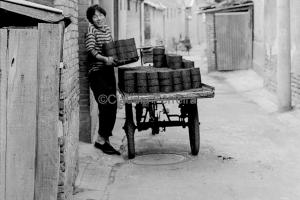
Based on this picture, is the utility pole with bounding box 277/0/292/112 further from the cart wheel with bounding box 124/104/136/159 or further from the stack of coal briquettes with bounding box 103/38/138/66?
the cart wheel with bounding box 124/104/136/159

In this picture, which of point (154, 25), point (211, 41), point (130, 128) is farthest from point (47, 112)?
point (154, 25)

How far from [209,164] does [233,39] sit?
1367 centimetres

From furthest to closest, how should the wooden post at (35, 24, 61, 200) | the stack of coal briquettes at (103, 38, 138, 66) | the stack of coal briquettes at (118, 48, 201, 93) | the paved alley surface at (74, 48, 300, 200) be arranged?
the stack of coal briquettes at (103, 38, 138, 66) → the stack of coal briquettes at (118, 48, 201, 93) → the paved alley surface at (74, 48, 300, 200) → the wooden post at (35, 24, 61, 200)

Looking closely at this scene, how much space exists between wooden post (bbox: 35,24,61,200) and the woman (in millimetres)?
3610

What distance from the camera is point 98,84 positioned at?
7527 millimetres

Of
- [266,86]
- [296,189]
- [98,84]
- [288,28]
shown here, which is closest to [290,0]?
[288,28]

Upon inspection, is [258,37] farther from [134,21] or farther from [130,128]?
[130,128]

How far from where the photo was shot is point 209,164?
23.3ft

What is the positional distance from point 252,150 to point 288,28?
3.84 metres

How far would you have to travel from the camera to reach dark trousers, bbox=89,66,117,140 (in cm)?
753

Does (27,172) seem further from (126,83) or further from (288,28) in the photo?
(288,28)

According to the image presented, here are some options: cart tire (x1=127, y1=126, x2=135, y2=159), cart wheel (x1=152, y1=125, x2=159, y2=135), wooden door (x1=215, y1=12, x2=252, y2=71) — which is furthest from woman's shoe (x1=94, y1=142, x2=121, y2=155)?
wooden door (x1=215, y1=12, x2=252, y2=71)

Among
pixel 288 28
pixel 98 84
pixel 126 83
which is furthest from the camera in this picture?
pixel 288 28

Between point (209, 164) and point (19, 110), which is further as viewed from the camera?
point (209, 164)
